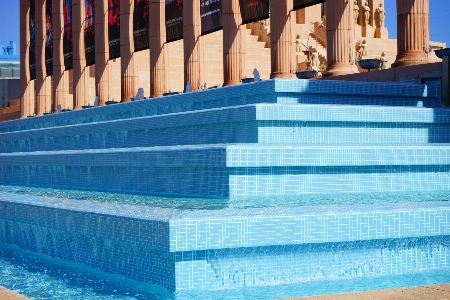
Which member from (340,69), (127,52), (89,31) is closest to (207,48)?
(89,31)

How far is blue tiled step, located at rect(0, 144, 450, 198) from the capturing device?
9.09 meters

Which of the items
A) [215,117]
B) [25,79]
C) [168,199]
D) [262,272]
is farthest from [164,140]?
[25,79]

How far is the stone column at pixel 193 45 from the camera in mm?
26438

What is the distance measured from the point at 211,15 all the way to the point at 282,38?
213 inches

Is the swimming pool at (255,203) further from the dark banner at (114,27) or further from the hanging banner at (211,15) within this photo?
the dark banner at (114,27)

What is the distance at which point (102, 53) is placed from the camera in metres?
34.5

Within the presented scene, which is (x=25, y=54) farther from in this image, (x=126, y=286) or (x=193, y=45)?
(x=126, y=286)

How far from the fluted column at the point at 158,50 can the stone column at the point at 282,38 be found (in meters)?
8.44

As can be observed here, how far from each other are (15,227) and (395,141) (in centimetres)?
570

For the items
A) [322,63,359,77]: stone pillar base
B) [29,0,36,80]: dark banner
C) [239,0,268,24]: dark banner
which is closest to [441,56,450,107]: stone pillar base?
[322,63,359,77]: stone pillar base

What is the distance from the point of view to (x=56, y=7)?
40.0m

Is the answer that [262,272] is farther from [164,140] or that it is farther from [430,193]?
[164,140]

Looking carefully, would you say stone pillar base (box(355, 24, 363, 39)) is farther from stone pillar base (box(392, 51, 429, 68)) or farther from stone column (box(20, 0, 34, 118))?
stone pillar base (box(392, 51, 429, 68))

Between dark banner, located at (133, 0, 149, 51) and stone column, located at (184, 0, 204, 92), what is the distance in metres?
4.52
